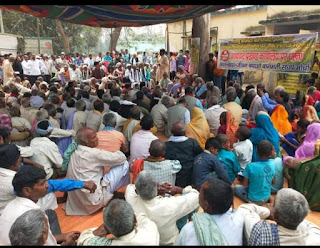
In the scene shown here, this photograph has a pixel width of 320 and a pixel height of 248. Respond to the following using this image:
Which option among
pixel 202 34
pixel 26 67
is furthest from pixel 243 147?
pixel 26 67

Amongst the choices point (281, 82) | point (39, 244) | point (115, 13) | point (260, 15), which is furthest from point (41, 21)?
point (39, 244)

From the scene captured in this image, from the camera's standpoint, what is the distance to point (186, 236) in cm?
177

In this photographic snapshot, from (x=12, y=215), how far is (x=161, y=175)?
58.7 inches

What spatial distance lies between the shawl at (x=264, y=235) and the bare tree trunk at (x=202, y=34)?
7.13 metres

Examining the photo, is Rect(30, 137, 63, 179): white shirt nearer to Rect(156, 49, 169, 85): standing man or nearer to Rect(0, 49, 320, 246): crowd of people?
Rect(0, 49, 320, 246): crowd of people

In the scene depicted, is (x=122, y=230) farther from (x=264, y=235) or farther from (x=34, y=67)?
(x=34, y=67)

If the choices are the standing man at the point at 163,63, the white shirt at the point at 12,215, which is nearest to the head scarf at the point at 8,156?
the white shirt at the point at 12,215

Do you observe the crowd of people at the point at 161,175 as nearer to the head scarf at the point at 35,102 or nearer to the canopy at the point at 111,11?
the head scarf at the point at 35,102

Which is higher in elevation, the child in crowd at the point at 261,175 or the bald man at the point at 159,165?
the bald man at the point at 159,165

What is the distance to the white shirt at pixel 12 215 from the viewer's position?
206 centimetres

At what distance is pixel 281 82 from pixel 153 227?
8221 millimetres

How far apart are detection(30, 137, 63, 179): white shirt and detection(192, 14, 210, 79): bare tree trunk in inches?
229

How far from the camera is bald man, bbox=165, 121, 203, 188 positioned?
3.44 m

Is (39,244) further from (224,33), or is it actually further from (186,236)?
(224,33)
